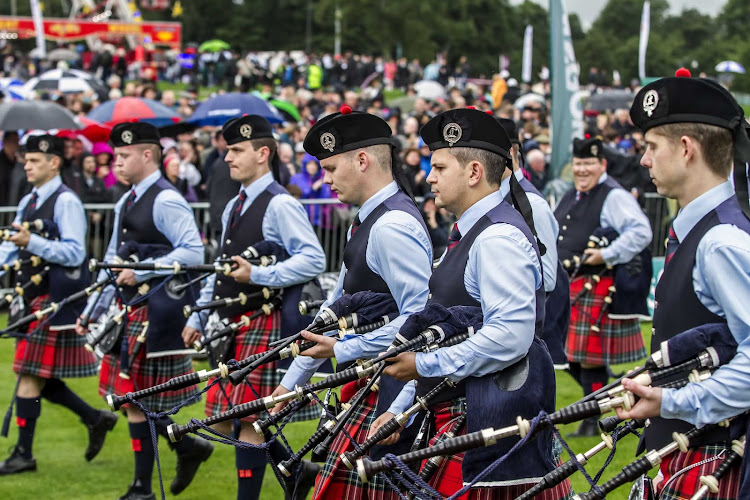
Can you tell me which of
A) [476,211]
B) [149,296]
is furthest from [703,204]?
[149,296]

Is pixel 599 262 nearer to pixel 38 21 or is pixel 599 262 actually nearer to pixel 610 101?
pixel 610 101

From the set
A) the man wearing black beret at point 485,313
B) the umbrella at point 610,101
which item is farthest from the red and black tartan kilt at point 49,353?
the umbrella at point 610,101

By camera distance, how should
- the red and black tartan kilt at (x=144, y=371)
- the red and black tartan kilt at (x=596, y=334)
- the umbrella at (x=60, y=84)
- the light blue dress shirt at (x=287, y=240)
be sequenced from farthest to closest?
the umbrella at (x=60, y=84), the red and black tartan kilt at (x=596, y=334), the red and black tartan kilt at (x=144, y=371), the light blue dress shirt at (x=287, y=240)

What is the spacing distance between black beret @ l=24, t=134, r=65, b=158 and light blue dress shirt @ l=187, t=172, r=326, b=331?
1.80 meters

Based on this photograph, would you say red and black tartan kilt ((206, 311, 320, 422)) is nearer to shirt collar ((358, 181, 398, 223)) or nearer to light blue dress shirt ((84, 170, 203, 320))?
light blue dress shirt ((84, 170, 203, 320))

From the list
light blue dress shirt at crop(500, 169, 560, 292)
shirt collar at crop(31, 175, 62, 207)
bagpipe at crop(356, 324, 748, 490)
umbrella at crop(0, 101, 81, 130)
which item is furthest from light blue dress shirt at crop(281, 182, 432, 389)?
umbrella at crop(0, 101, 81, 130)

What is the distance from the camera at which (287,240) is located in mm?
5496

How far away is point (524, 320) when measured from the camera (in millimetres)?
3350

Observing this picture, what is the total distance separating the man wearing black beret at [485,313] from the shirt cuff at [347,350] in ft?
0.82

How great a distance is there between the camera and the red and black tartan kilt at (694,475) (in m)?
3.04

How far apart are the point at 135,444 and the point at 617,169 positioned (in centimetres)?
754

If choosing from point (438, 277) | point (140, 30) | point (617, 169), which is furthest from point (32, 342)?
point (140, 30)

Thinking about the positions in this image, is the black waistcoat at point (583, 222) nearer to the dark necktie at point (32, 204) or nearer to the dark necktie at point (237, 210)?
the dark necktie at point (237, 210)

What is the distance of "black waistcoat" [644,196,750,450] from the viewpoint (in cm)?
304
